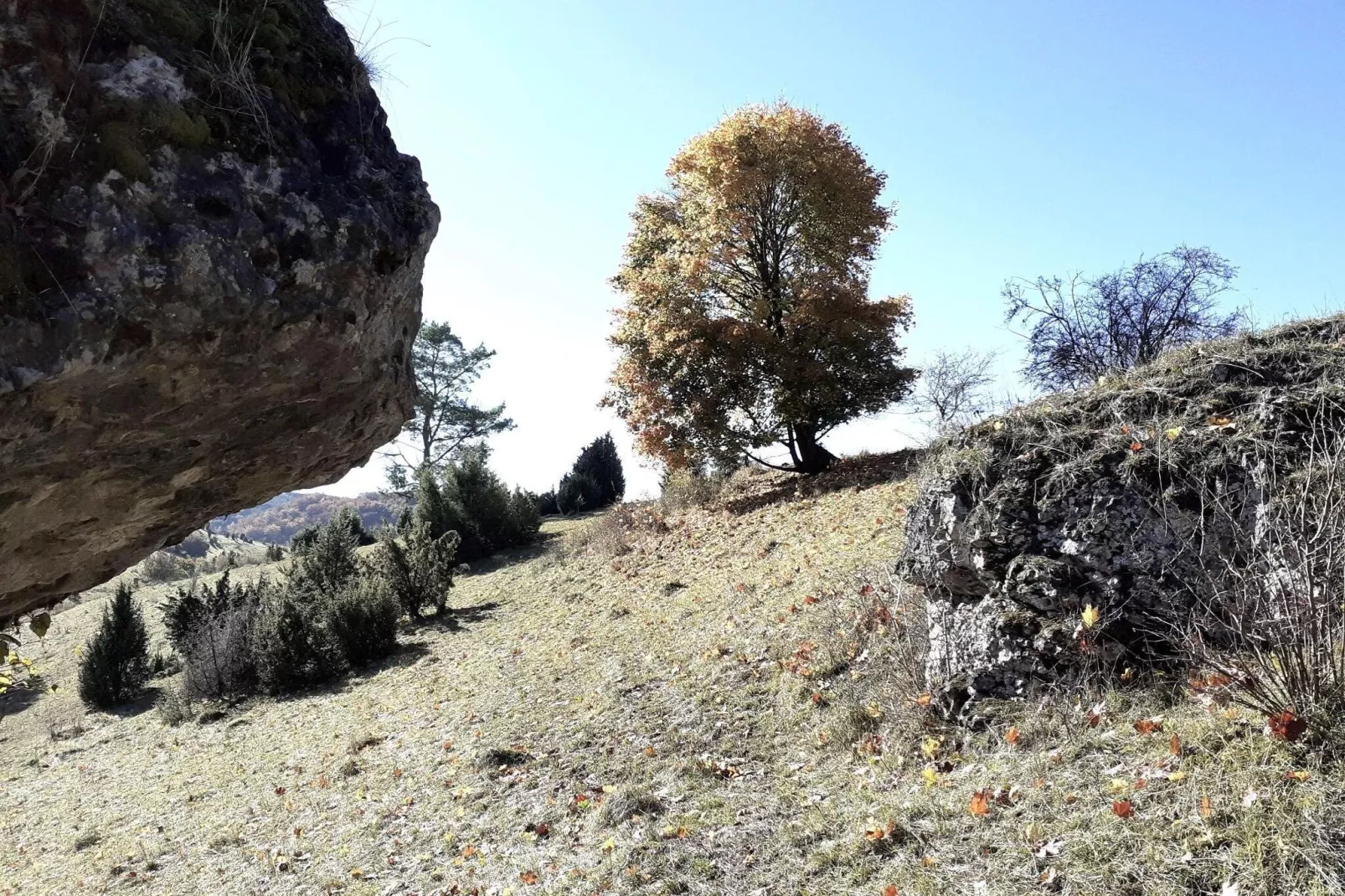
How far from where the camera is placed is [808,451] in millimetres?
16562

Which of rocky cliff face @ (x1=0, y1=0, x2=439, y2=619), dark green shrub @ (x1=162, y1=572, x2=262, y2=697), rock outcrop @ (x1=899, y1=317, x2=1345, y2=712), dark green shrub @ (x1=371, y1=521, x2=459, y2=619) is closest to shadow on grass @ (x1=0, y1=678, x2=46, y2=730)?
dark green shrub @ (x1=162, y1=572, x2=262, y2=697)

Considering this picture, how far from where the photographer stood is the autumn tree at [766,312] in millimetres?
15816

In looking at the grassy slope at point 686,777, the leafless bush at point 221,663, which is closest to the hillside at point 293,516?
the leafless bush at point 221,663

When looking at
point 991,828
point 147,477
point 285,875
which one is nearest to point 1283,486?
point 991,828

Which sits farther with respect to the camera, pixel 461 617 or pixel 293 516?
pixel 293 516

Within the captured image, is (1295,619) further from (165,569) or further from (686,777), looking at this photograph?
(165,569)

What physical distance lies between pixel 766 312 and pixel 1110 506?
11.4 m

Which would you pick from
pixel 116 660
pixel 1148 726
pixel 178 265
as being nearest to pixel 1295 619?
pixel 1148 726

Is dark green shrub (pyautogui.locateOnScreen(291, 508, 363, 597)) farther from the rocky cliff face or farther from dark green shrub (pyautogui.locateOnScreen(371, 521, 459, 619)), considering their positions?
the rocky cliff face

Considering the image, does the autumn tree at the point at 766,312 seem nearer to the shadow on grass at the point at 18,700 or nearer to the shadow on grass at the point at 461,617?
the shadow on grass at the point at 461,617

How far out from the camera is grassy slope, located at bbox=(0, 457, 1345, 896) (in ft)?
11.3

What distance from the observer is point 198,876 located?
6078 mm

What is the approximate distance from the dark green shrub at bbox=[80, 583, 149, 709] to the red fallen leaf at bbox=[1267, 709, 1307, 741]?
15.5 metres

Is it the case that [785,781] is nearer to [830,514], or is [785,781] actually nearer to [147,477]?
[147,477]
